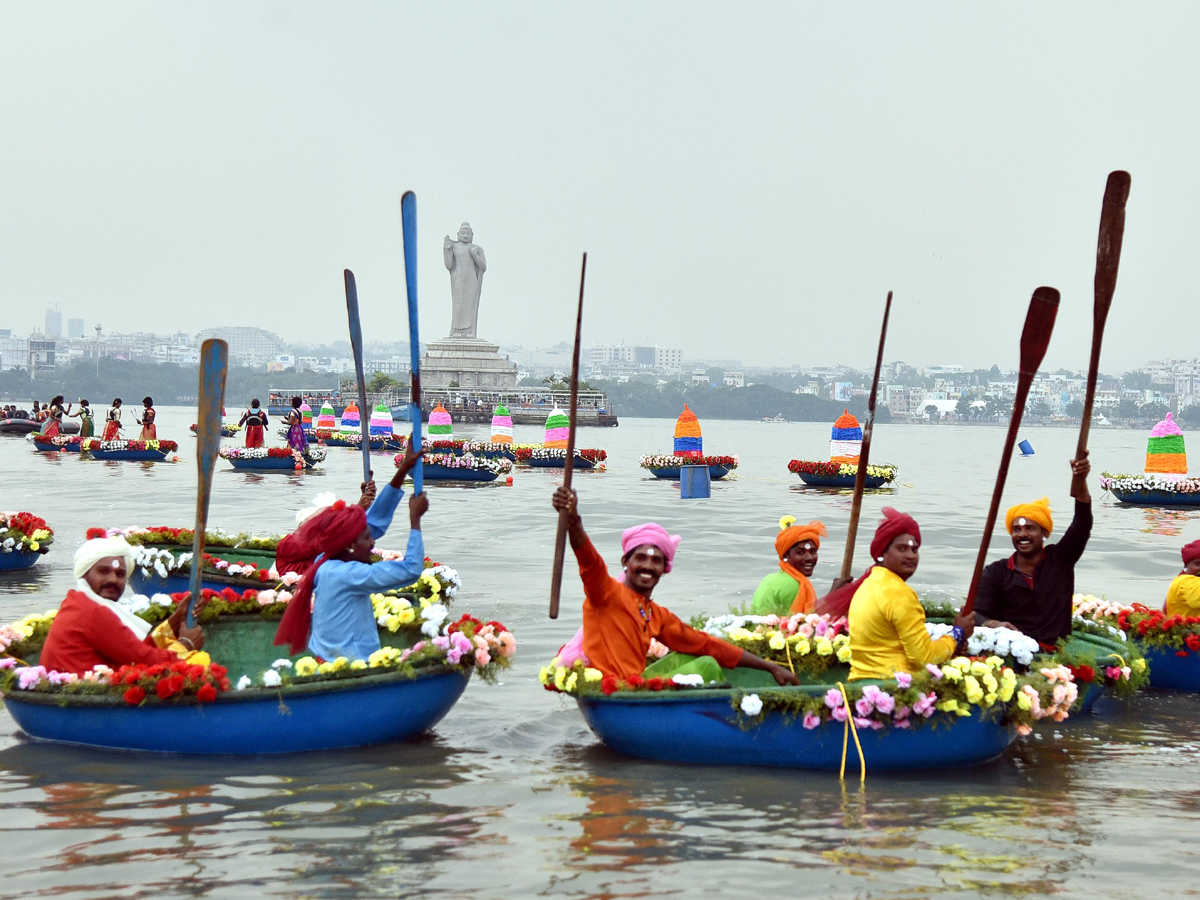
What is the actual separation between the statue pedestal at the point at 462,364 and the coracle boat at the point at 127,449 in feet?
154

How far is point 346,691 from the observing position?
750cm

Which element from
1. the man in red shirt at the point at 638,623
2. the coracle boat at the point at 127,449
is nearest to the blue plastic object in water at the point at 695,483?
the coracle boat at the point at 127,449

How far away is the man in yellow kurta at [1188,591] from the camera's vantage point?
9.91 meters

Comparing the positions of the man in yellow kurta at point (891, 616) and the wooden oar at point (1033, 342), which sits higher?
the wooden oar at point (1033, 342)

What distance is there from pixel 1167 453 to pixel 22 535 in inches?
957

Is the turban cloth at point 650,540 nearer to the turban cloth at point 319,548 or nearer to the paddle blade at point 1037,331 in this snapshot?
the turban cloth at point 319,548

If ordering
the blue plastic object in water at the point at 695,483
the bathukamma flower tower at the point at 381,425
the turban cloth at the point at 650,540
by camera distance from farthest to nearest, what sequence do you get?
the bathukamma flower tower at the point at 381,425
the blue plastic object in water at the point at 695,483
the turban cloth at the point at 650,540

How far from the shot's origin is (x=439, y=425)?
37.8 metres

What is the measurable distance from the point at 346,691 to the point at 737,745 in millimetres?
2285

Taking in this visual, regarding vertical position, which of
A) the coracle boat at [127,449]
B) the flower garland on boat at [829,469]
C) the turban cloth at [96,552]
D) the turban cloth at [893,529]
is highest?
the turban cloth at [893,529]

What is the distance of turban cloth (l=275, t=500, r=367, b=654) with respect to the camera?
7.62 m

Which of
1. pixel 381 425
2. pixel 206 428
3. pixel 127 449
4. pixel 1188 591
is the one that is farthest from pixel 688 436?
pixel 206 428

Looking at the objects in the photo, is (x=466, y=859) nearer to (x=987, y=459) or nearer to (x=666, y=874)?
(x=666, y=874)

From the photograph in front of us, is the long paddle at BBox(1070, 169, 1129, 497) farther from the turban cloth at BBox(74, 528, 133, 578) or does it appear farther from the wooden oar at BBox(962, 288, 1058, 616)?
the turban cloth at BBox(74, 528, 133, 578)
